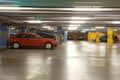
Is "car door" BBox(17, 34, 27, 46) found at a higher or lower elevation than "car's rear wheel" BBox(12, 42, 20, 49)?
higher

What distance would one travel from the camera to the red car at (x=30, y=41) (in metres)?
19.4

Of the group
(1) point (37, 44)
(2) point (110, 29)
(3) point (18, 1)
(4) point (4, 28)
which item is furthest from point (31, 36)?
(2) point (110, 29)

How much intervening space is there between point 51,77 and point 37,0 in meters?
2.57

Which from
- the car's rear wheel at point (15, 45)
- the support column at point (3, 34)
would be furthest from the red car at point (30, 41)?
the support column at point (3, 34)

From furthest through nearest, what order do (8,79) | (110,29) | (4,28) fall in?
(110,29), (4,28), (8,79)

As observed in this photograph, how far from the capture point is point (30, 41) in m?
19.4

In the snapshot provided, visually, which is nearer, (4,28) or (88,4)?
(88,4)

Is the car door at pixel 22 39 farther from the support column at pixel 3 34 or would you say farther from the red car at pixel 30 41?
the support column at pixel 3 34

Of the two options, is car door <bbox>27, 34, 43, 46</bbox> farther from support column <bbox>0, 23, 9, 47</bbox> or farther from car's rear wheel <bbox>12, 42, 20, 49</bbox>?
support column <bbox>0, 23, 9, 47</bbox>

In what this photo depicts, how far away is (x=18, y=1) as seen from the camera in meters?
7.39

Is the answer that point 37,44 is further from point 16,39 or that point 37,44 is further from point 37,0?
point 37,0

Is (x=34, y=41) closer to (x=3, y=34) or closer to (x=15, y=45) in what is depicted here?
(x=15, y=45)

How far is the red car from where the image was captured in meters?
19.4

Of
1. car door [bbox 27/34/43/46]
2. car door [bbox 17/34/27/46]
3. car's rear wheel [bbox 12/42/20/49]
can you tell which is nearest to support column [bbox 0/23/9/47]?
car's rear wheel [bbox 12/42/20/49]
